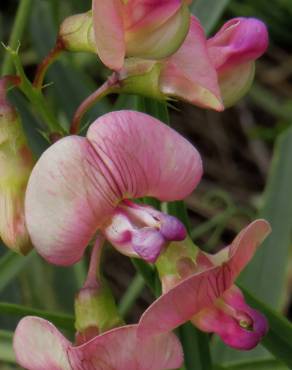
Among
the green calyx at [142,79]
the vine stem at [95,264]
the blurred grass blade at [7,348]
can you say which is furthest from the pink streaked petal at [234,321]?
the blurred grass blade at [7,348]

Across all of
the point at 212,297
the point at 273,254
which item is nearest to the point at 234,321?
the point at 212,297

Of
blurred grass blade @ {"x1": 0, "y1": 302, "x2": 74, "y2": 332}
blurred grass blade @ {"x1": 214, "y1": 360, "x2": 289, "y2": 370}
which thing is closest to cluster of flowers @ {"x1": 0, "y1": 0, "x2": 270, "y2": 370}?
blurred grass blade @ {"x1": 0, "y1": 302, "x2": 74, "y2": 332}

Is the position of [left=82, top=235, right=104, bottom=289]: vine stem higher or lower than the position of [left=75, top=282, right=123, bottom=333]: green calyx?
higher

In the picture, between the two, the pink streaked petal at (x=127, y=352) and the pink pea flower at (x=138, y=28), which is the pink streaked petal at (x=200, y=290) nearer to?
the pink streaked petal at (x=127, y=352)

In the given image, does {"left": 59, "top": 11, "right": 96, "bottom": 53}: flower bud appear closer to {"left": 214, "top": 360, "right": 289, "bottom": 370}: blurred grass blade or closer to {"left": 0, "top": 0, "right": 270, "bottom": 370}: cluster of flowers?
{"left": 0, "top": 0, "right": 270, "bottom": 370}: cluster of flowers

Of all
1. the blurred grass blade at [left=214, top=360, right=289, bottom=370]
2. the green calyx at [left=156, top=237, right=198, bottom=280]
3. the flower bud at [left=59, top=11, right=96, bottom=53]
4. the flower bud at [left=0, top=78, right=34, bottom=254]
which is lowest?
the blurred grass blade at [left=214, top=360, right=289, bottom=370]

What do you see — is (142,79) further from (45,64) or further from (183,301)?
(183,301)
